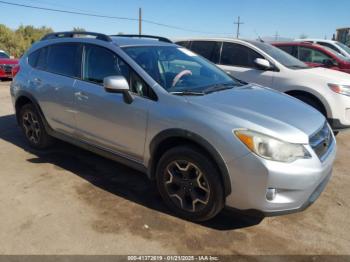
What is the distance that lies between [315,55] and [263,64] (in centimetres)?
302

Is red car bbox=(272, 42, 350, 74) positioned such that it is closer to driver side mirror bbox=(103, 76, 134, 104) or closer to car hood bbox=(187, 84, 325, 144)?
car hood bbox=(187, 84, 325, 144)

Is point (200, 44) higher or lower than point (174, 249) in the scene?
higher

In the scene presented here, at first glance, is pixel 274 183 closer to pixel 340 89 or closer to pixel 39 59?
pixel 340 89

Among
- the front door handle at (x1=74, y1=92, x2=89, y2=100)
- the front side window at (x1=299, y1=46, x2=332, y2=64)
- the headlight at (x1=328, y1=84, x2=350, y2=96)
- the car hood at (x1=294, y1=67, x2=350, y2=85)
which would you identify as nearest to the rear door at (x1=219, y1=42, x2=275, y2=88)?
the car hood at (x1=294, y1=67, x2=350, y2=85)

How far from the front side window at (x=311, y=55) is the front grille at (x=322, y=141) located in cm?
551

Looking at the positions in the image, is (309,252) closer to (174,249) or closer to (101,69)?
(174,249)

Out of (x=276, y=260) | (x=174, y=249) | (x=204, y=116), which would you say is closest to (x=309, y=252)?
(x=276, y=260)

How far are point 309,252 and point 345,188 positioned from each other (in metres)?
1.57

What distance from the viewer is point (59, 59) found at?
14.8ft

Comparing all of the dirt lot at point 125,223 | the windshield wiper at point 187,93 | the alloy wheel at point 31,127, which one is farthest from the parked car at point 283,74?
the alloy wheel at point 31,127

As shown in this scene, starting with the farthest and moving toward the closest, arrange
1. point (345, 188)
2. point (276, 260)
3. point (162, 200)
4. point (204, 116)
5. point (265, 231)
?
point (345, 188)
point (162, 200)
point (265, 231)
point (204, 116)
point (276, 260)

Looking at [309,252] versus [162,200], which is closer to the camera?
[309,252]

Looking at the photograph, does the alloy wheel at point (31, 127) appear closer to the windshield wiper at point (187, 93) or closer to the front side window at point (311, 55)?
the windshield wiper at point (187, 93)

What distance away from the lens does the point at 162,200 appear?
3.67 m
